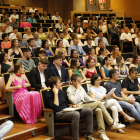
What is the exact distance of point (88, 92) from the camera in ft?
9.37

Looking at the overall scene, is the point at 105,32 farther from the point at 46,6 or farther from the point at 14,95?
the point at 14,95

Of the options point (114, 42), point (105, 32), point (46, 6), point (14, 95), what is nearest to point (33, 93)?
point (14, 95)

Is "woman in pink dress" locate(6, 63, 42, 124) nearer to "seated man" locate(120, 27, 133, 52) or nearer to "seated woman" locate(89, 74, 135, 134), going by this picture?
"seated woman" locate(89, 74, 135, 134)

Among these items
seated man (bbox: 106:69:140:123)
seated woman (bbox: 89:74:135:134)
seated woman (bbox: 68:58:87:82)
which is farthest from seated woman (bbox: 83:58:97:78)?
seated woman (bbox: 89:74:135:134)

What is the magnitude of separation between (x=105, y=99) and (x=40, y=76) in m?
0.82

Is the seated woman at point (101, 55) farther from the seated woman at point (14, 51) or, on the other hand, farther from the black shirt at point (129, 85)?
the seated woman at point (14, 51)

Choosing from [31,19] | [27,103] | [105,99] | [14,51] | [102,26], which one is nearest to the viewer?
[27,103]

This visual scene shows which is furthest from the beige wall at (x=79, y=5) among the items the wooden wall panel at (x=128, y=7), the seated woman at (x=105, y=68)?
the seated woman at (x=105, y=68)

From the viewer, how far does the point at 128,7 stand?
8484 mm

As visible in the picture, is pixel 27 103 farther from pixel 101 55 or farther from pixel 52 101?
pixel 101 55

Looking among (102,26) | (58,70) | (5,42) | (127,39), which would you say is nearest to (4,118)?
(58,70)

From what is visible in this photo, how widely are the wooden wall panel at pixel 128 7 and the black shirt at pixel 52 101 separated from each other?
21.2ft

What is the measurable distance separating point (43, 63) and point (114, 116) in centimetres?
102

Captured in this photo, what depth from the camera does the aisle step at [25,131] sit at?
2142 millimetres
